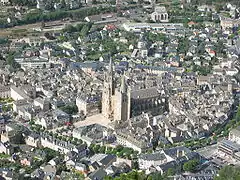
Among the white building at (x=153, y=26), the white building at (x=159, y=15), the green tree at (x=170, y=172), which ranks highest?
the white building at (x=159, y=15)

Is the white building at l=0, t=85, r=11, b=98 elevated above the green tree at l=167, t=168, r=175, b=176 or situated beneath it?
elevated above

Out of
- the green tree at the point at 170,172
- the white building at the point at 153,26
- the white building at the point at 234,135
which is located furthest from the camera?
the white building at the point at 153,26

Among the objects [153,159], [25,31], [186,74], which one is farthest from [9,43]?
[153,159]

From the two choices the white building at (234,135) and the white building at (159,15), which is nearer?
the white building at (234,135)

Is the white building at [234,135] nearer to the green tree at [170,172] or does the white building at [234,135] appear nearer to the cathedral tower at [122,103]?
the green tree at [170,172]

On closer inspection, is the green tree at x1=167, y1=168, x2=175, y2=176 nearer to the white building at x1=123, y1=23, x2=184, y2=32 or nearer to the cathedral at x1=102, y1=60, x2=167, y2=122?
the cathedral at x1=102, y1=60, x2=167, y2=122

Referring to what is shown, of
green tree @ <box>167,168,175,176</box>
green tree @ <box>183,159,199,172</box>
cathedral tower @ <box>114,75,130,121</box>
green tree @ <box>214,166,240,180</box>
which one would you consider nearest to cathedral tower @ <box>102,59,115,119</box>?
cathedral tower @ <box>114,75,130,121</box>

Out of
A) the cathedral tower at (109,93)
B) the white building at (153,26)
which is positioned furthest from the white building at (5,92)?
the white building at (153,26)

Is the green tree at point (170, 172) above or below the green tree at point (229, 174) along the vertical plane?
below
